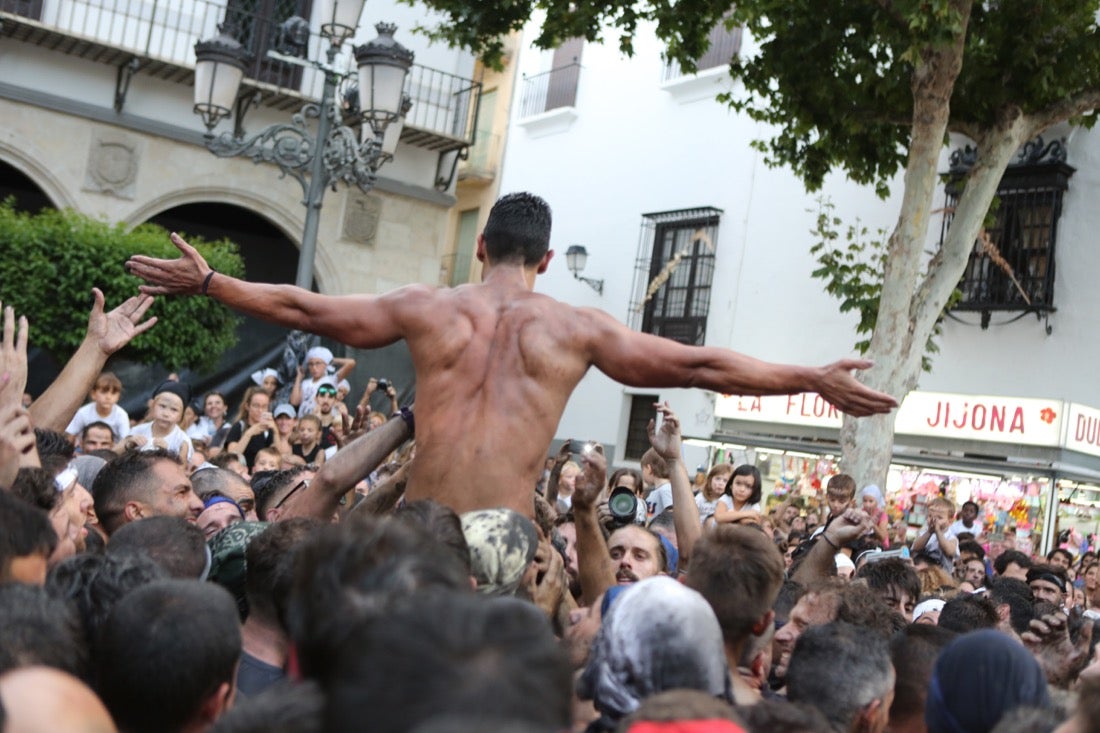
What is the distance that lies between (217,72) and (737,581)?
9.02 metres

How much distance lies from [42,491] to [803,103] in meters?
10.4

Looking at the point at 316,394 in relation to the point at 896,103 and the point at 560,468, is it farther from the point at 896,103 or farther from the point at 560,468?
the point at 896,103

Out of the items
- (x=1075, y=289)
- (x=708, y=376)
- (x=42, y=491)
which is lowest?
(x=42, y=491)

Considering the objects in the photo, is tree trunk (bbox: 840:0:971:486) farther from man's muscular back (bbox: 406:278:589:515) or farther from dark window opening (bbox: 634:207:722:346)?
man's muscular back (bbox: 406:278:589:515)

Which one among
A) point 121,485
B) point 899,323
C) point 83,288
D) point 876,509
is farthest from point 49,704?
point 83,288

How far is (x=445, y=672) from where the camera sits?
144 centimetres

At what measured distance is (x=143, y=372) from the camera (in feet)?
47.4

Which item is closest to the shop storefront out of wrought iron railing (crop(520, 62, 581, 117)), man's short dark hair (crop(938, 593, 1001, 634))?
wrought iron railing (crop(520, 62, 581, 117))

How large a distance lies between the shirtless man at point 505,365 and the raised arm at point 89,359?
727mm

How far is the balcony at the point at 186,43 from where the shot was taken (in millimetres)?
17672

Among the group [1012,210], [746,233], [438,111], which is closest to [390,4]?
[438,111]

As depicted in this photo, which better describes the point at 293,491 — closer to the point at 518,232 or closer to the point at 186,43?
the point at 518,232

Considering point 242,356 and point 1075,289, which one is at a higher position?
point 1075,289

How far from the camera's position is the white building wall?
15867 mm
